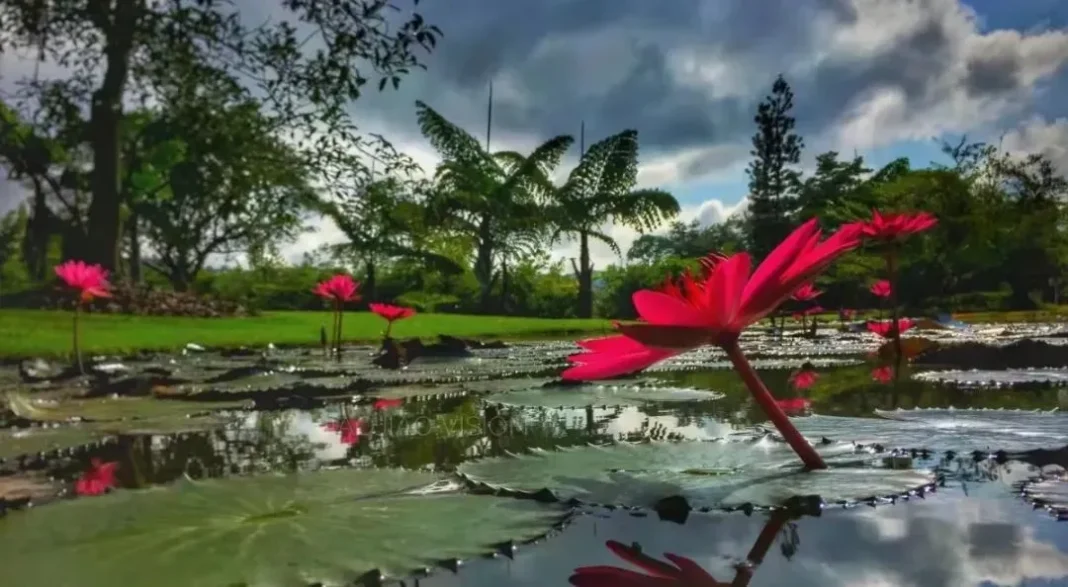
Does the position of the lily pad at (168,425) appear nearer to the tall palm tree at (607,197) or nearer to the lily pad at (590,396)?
the lily pad at (590,396)

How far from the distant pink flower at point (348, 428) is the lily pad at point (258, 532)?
28 centimetres

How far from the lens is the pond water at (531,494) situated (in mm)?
405

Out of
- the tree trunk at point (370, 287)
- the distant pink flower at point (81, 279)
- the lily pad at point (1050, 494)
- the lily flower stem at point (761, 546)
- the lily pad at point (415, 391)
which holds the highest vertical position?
the tree trunk at point (370, 287)

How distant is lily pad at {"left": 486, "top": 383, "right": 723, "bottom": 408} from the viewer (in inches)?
47.9

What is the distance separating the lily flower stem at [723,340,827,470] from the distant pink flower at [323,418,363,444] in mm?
480

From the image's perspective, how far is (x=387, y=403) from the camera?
4.33 ft

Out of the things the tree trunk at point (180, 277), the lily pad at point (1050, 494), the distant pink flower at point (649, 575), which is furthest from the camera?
the tree trunk at point (180, 277)

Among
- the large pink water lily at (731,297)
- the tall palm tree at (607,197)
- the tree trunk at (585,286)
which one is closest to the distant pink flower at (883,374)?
the large pink water lily at (731,297)

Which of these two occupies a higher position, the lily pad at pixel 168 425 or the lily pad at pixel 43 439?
the lily pad at pixel 168 425

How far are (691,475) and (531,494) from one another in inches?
5.1

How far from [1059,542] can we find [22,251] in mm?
14860

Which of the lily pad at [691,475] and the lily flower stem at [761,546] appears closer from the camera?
the lily flower stem at [761,546]

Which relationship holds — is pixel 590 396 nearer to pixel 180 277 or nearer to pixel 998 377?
pixel 998 377

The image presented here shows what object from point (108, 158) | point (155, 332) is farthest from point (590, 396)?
point (108, 158)
